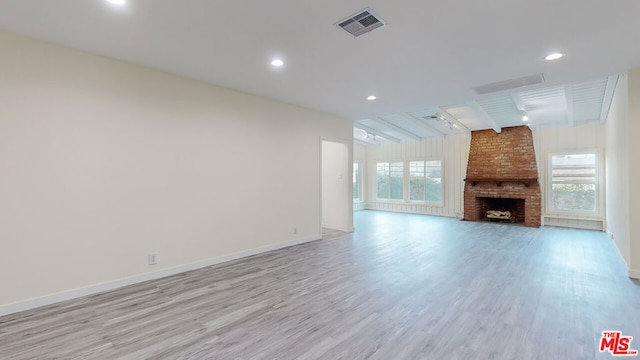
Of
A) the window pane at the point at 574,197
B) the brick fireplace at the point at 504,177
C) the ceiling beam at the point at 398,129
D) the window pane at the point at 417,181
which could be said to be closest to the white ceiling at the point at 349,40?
the ceiling beam at the point at 398,129

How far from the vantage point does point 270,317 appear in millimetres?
2629

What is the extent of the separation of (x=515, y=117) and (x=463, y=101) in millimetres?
3125

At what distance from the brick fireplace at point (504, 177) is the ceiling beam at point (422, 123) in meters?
1.00

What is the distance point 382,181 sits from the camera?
11.4 meters

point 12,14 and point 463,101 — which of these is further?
point 463,101

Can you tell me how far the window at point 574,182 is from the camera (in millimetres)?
7367

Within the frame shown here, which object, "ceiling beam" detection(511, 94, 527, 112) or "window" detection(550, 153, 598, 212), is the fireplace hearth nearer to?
"window" detection(550, 153, 598, 212)

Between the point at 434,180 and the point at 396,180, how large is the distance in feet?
4.69

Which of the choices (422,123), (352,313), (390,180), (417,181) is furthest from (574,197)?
(352,313)

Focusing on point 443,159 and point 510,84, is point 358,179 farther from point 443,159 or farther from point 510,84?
point 510,84

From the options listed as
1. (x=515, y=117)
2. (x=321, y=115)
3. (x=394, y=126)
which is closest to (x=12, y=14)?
(x=321, y=115)

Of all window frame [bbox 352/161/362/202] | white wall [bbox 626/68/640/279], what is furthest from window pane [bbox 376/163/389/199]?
white wall [bbox 626/68/640/279]

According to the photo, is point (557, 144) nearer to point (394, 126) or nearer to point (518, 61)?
point (394, 126)

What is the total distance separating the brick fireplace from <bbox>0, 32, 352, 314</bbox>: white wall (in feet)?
22.0
